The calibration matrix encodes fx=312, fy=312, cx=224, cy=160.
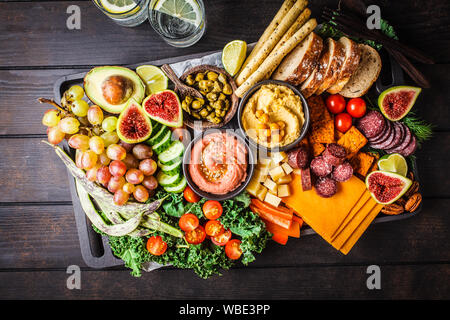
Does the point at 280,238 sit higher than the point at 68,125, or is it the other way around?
the point at 68,125

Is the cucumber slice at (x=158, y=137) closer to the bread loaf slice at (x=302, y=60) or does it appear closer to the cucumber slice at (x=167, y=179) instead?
the cucumber slice at (x=167, y=179)

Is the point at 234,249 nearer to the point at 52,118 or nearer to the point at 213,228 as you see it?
the point at 213,228

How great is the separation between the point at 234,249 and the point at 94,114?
46.6 inches

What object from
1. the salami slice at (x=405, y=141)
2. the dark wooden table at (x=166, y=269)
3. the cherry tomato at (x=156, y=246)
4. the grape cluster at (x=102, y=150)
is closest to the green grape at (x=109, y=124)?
the grape cluster at (x=102, y=150)

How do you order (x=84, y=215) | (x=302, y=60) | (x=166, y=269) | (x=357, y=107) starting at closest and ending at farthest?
(x=302, y=60)
(x=357, y=107)
(x=84, y=215)
(x=166, y=269)

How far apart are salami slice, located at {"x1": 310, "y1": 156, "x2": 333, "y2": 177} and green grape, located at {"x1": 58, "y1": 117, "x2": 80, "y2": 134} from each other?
145 centimetres

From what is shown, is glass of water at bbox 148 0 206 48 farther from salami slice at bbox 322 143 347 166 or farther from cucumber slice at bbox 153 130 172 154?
salami slice at bbox 322 143 347 166

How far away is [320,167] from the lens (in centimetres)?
193

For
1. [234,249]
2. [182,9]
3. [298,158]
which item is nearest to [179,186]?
[234,249]

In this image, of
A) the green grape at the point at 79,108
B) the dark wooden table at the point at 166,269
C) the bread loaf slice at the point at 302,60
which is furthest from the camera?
the dark wooden table at the point at 166,269

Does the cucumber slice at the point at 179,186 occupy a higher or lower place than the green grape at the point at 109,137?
lower

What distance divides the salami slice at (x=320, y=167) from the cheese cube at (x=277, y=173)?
0.67ft

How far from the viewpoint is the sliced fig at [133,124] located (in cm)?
182

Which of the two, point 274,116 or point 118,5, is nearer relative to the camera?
point 274,116
